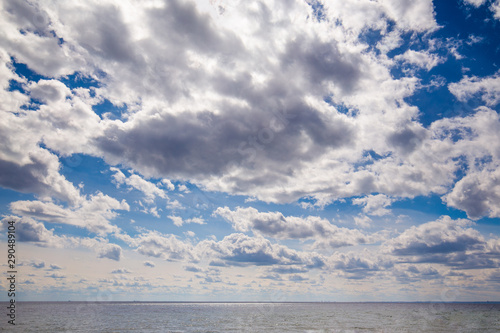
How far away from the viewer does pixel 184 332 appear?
233 feet

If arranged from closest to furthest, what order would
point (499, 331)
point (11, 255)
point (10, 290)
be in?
point (11, 255)
point (10, 290)
point (499, 331)

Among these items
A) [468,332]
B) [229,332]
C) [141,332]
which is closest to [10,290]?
[141,332]

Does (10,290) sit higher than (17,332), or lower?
higher

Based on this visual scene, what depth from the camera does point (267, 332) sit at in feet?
235

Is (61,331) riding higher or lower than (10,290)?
lower

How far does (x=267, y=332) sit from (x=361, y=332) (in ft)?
73.0

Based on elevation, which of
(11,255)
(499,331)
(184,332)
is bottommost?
(499,331)

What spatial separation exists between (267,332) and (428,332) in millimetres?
38835

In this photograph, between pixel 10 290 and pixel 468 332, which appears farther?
pixel 468 332

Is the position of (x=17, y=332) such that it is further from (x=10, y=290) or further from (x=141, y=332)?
(x=10, y=290)

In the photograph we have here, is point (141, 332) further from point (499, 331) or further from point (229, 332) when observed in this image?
point (499, 331)

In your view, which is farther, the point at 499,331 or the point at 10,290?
the point at 499,331

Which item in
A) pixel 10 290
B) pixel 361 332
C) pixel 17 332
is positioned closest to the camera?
pixel 10 290

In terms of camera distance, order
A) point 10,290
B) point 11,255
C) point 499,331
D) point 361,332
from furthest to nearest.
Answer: point 499,331, point 361,332, point 10,290, point 11,255
